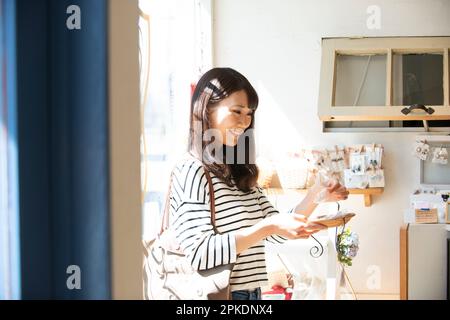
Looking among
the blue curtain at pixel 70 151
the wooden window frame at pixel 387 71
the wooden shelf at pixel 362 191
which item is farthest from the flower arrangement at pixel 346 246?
the blue curtain at pixel 70 151

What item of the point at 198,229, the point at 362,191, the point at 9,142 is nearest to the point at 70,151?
the point at 9,142

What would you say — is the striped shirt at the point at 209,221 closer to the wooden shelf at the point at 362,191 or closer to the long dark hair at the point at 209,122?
the long dark hair at the point at 209,122

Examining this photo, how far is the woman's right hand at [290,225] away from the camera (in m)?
0.95

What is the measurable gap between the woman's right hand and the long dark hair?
0.29 ft

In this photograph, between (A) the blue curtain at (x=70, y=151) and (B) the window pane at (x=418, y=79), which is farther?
(B) the window pane at (x=418, y=79)

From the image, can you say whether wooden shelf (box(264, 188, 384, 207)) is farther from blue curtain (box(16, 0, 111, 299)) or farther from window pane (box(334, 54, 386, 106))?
blue curtain (box(16, 0, 111, 299))

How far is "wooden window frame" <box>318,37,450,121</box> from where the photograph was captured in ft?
8.36

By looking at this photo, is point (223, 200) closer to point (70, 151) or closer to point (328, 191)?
point (328, 191)

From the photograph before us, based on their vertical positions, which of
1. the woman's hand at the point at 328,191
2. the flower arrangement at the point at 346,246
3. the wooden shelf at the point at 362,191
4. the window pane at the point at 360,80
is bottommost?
the flower arrangement at the point at 346,246

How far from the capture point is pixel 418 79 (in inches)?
104

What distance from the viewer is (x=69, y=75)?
55 centimetres

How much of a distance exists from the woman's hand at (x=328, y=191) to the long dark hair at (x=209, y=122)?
145 millimetres

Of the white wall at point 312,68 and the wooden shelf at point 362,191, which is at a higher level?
the white wall at point 312,68

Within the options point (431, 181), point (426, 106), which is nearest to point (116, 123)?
point (426, 106)
